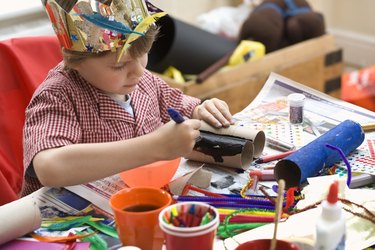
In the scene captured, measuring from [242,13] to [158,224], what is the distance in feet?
7.88

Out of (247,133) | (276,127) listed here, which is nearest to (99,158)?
(247,133)

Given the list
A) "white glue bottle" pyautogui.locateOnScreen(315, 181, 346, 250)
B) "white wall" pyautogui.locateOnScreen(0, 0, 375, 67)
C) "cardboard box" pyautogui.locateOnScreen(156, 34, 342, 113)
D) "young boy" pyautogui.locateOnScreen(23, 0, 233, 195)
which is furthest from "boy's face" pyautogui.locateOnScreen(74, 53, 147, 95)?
"white wall" pyautogui.locateOnScreen(0, 0, 375, 67)

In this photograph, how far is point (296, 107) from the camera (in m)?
1.42

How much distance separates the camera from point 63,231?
103cm

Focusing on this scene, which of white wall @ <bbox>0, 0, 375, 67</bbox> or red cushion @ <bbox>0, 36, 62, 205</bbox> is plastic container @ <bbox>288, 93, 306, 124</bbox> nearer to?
red cushion @ <bbox>0, 36, 62, 205</bbox>

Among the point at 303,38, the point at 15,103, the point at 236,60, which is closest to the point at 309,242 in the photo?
the point at 15,103

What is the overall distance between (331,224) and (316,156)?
1.32 feet

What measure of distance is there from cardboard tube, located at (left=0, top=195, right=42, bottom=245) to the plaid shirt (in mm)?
169

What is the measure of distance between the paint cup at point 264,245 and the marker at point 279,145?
0.52 meters

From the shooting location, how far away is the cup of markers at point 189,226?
0.79 metres

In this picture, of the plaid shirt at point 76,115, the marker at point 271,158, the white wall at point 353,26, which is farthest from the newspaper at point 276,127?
the white wall at point 353,26

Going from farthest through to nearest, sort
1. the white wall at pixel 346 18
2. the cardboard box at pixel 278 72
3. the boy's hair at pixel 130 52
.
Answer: the white wall at pixel 346 18 → the cardboard box at pixel 278 72 → the boy's hair at pixel 130 52

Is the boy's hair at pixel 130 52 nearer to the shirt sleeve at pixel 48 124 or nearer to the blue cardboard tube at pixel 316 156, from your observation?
the shirt sleeve at pixel 48 124

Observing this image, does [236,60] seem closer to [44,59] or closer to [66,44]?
[44,59]
